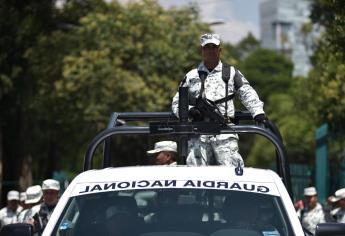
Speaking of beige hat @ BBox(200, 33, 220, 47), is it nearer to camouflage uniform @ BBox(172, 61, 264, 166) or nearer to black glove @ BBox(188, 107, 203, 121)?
camouflage uniform @ BBox(172, 61, 264, 166)

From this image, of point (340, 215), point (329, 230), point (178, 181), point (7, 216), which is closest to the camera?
point (329, 230)

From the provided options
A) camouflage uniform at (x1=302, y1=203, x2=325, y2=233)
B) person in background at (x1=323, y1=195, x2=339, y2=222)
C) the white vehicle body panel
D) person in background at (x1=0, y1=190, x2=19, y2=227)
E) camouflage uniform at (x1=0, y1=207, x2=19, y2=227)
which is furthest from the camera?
person in background at (x1=0, y1=190, x2=19, y2=227)

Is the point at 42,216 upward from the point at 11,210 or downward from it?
upward

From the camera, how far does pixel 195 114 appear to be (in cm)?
820

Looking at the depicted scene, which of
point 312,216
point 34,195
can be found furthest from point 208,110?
point 312,216

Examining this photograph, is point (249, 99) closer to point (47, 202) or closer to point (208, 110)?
point (208, 110)

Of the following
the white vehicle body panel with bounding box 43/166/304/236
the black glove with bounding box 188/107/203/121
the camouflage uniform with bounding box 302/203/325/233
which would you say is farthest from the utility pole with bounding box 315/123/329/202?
the white vehicle body panel with bounding box 43/166/304/236

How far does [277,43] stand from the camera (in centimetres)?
13462

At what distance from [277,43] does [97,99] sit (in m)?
104

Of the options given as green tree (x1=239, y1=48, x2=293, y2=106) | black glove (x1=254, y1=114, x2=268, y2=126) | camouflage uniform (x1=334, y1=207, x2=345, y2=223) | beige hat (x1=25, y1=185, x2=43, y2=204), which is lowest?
green tree (x1=239, y1=48, x2=293, y2=106)

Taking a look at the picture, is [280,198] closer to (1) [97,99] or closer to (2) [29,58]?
(2) [29,58]

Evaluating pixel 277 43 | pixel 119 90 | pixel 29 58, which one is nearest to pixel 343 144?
pixel 29 58

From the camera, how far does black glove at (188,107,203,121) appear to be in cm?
820

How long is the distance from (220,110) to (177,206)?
2.36 m
